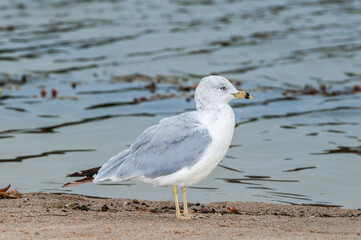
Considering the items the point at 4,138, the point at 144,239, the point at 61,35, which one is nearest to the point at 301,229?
the point at 144,239

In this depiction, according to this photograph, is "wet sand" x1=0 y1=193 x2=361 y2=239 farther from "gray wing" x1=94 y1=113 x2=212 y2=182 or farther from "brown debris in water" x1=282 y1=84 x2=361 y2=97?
"brown debris in water" x1=282 y1=84 x2=361 y2=97

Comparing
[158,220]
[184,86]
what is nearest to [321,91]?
[184,86]

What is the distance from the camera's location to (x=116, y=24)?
2305 cm

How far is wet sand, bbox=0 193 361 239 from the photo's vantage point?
5.92m

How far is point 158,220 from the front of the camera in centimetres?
661

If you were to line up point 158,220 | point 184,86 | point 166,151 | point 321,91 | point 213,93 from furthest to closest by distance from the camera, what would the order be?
point 184,86 → point 321,91 → point 213,93 → point 166,151 → point 158,220

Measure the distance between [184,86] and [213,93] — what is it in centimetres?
924

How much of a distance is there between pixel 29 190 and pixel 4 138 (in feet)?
9.52

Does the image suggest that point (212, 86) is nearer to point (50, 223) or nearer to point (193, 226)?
point (193, 226)

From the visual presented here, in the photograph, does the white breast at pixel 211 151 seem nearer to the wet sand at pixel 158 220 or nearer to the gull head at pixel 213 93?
the gull head at pixel 213 93

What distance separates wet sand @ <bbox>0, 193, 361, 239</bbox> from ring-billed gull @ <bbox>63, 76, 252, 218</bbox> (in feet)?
1.31

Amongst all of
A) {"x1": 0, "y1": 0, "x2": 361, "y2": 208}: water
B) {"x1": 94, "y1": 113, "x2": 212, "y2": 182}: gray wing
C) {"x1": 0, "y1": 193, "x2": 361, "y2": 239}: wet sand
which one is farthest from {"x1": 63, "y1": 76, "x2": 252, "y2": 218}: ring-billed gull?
{"x1": 0, "y1": 0, "x2": 361, "y2": 208}: water

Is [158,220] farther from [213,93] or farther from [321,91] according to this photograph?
[321,91]

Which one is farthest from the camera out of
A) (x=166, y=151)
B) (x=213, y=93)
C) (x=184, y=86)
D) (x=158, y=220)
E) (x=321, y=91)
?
(x=184, y=86)
